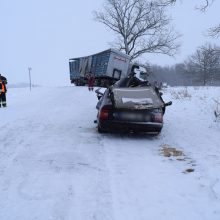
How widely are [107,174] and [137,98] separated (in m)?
3.97

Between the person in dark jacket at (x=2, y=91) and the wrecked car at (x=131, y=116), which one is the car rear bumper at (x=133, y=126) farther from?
the person in dark jacket at (x=2, y=91)

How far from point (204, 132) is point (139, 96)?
2.05 m

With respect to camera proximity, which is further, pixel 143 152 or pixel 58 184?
pixel 143 152

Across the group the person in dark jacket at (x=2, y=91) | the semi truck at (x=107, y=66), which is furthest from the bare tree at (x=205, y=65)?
the person in dark jacket at (x=2, y=91)

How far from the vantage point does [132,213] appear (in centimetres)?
495

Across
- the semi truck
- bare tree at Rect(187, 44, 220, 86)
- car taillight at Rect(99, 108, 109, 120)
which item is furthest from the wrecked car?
bare tree at Rect(187, 44, 220, 86)

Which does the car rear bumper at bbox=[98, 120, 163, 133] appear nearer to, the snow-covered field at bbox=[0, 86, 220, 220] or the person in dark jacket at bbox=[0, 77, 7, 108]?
the snow-covered field at bbox=[0, 86, 220, 220]

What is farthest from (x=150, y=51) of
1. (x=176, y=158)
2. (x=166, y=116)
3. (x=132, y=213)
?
(x=132, y=213)

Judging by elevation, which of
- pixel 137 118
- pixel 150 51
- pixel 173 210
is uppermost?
pixel 150 51

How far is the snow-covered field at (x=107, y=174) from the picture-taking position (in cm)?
506

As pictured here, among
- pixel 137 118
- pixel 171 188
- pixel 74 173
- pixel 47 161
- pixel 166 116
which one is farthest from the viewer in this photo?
pixel 166 116

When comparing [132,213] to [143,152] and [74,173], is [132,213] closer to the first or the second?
[74,173]

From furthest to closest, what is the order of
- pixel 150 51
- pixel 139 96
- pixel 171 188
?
1. pixel 150 51
2. pixel 139 96
3. pixel 171 188

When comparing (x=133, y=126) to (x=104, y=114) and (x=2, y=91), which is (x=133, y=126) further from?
(x=2, y=91)
